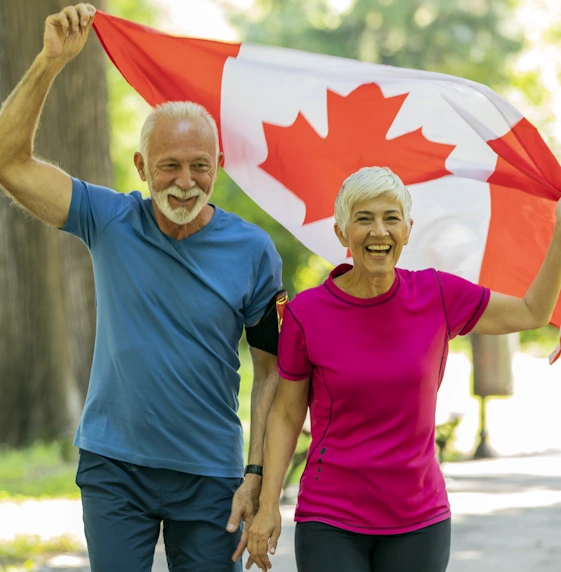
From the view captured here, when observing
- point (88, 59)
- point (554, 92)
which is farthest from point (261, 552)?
point (554, 92)

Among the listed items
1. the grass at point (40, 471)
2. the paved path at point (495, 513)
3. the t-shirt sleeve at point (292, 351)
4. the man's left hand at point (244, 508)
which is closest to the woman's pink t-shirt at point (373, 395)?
the t-shirt sleeve at point (292, 351)

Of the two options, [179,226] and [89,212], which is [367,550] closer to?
[179,226]

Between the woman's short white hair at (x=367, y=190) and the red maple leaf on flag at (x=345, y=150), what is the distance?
1219mm

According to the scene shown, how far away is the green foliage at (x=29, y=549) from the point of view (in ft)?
24.4

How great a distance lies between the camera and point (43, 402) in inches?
478

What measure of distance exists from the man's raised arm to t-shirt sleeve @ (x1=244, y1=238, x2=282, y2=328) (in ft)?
2.30

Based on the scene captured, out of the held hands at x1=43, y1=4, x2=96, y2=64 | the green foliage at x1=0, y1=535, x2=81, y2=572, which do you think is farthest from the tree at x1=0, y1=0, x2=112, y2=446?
the held hands at x1=43, y1=4, x2=96, y2=64

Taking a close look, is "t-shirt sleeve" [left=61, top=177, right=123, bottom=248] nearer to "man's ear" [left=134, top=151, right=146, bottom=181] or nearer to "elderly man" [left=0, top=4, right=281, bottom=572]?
"elderly man" [left=0, top=4, right=281, bottom=572]

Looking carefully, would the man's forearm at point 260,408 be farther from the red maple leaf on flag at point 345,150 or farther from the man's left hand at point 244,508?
the red maple leaf on flag at point 345,150

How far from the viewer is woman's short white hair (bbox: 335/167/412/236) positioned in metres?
3.79

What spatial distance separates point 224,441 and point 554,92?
23.7 metres

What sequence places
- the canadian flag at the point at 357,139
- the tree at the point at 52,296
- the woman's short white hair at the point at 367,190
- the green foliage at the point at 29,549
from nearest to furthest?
1. the woman's short white hair at the point at 367,190
2. the canadian flag at the point at 357,139
3. the green foliage at the point at 29,549
4. the tree at the point at 52,296

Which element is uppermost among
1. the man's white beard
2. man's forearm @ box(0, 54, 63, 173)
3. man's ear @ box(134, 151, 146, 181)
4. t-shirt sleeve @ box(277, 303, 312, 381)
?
man's forearm @ box(0, 54, 63, 173)

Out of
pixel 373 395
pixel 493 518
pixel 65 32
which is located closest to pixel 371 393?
pixel 373 395
